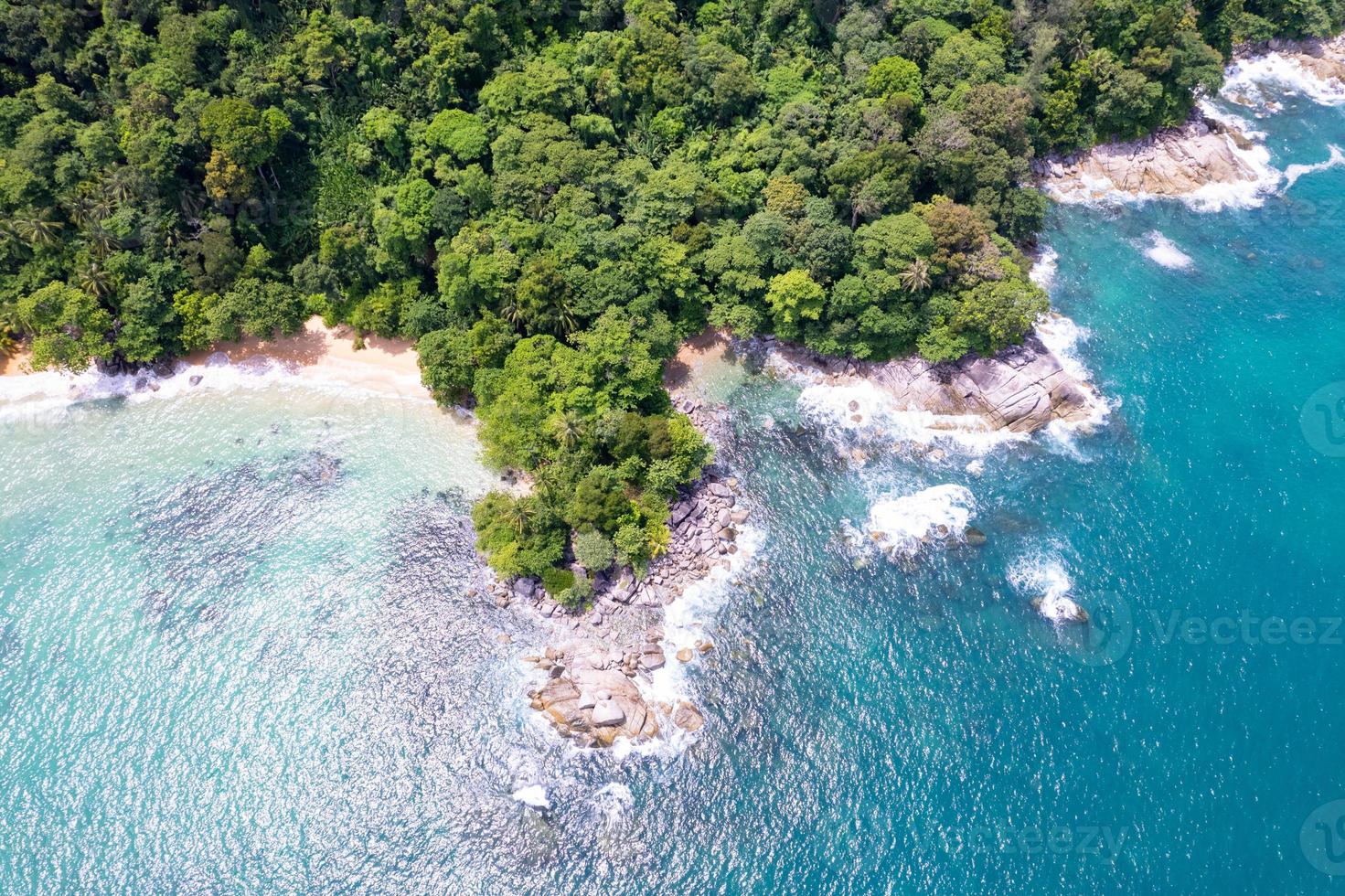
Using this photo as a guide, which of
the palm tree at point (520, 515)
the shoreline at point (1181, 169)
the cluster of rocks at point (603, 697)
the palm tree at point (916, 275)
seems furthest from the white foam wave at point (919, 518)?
the shoreline at point (1181, 169)

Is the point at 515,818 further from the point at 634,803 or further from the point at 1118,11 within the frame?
the point at 1118,11

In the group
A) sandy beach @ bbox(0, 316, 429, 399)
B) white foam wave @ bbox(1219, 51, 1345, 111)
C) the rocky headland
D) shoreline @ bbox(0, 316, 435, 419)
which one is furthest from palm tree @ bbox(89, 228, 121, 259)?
white foam wave @ bbox(1219, 51, 1345, 111)

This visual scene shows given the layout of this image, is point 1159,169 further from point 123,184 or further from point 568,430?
point 123,184

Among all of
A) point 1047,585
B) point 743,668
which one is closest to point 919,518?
point 1047,585

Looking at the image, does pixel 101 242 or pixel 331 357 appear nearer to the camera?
pixel 101 242

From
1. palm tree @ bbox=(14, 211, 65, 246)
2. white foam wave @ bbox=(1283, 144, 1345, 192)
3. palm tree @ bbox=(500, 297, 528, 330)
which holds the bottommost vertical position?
palm tree @ bbox=(500, 297, 528, 330)

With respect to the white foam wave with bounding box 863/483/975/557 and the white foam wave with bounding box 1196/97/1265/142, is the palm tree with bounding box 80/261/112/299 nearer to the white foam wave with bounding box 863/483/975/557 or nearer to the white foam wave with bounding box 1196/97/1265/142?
the white foam wave with bounding box 863/483/975/557
